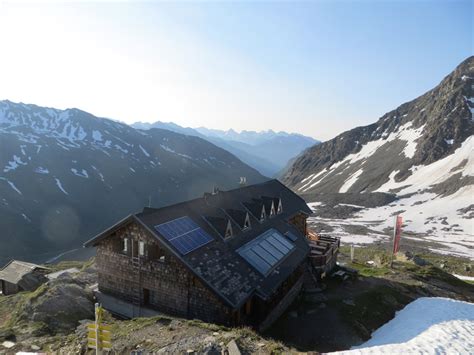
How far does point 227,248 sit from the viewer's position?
88.6 feet

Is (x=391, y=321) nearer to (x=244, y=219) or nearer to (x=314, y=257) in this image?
(x=314, y=257)

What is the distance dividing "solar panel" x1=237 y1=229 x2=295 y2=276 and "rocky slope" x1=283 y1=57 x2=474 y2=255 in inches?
2589

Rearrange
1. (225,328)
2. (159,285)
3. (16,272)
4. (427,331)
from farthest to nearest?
(16,272) < (159,285) < (427,331) < (225,328)

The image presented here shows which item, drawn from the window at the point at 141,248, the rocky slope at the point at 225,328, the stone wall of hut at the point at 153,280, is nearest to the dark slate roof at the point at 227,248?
the stone wall of hut at the point at 153,280

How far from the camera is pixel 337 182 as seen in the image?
15612cm

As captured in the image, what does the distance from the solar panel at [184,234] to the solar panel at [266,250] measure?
355 centimetres

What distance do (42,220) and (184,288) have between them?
148111 millimetres

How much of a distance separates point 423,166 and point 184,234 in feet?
452

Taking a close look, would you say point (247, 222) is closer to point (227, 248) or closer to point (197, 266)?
point (227, 248)

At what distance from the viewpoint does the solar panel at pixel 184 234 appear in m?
23.7

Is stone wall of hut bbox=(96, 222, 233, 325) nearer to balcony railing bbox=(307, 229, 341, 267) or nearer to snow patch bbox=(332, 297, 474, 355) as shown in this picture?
snow patch bbox=(332, 297, 474, 355)

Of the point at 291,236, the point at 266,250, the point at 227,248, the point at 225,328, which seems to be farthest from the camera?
the point at 291,236

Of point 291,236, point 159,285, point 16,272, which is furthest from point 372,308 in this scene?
point 16,272

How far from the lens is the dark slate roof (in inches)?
890
